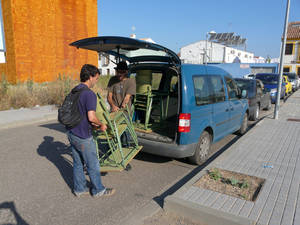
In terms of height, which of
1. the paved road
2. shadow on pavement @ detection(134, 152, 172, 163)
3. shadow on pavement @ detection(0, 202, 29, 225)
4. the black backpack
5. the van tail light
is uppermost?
the black backpack

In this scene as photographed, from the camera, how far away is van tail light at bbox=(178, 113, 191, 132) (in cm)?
445

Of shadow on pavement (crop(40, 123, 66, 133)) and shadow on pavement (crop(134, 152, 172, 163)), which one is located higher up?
shadow on pavement (crop(40, 123, 66, 133))

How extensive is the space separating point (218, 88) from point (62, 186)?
12.5 ft

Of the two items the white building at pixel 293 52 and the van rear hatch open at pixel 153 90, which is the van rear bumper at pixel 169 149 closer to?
the van rear hatch open at pixel 153 90

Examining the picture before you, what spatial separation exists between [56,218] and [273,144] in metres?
5.36

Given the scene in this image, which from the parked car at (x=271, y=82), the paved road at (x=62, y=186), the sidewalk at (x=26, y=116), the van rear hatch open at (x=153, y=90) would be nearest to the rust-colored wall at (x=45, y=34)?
the sidewalk at (x=26, y=116)

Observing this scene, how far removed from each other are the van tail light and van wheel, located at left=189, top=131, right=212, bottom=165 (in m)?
0.55

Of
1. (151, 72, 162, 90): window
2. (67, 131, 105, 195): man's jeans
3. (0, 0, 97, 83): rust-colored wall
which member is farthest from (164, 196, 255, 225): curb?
(0, 0, 97, 83): rust-colored wall

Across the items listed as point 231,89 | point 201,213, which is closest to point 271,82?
point 231,89

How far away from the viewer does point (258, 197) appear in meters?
3.49

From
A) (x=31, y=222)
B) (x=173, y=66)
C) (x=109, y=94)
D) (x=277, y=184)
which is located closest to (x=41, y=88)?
(x=109, y=94)

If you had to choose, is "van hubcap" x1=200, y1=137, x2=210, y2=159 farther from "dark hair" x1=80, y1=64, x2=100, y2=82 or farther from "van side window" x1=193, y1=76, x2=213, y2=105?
"dark hair" x1=80, y1=64, x2=100, y2=82

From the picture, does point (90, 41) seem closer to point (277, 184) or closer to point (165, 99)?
point (165, 99)

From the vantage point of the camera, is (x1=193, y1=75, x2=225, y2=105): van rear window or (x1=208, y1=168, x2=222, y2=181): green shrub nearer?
(x1=208, y1=168, x2=222, y2=181): green shrub
